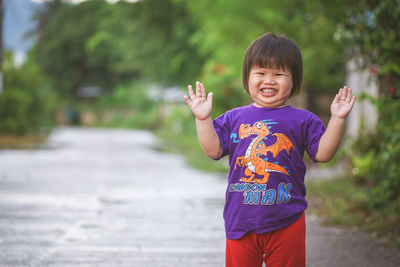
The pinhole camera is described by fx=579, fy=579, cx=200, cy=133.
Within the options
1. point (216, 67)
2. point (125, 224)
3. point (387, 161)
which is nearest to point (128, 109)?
point (216, 67)

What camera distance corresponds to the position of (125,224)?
6703 mm

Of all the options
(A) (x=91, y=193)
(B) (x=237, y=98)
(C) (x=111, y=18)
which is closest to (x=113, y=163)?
(B) (x=237, y=98)

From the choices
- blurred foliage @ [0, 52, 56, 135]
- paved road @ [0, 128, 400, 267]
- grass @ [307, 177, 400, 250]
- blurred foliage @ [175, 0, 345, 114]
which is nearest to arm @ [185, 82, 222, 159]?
paved road @ [0, 128, 400, 267]

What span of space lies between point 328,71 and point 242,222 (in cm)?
1297

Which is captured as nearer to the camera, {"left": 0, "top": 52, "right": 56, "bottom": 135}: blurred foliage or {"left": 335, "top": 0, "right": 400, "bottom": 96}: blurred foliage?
{"left": 335, "top": 0, "right": 400, "bottom": 96}: blurred foliage

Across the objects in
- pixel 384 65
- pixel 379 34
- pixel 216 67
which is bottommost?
pixel 384 65

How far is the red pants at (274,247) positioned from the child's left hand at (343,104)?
22.1 inches

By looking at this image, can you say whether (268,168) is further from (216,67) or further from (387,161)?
(216,67)

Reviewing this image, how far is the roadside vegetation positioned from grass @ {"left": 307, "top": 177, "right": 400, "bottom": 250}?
0.02 metres

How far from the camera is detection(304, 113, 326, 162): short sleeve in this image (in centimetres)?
297

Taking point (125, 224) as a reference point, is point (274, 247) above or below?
above

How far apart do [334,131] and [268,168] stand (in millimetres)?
378

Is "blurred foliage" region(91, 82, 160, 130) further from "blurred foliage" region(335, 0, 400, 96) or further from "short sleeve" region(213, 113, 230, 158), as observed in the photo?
"short sleeve" region(213, 113, 230, 158)

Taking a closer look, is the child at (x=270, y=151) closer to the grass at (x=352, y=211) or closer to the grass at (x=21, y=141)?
the grass at (x=352, y=211)
